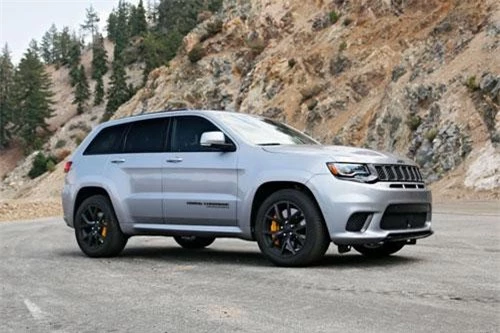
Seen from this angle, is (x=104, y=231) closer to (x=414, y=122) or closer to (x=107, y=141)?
(x=107, y=141)

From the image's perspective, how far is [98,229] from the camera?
957 centimetres

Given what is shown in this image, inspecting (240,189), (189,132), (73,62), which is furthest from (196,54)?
(73,62)

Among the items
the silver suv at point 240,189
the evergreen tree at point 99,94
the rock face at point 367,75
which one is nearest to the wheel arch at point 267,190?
the silver suv at point 240,189

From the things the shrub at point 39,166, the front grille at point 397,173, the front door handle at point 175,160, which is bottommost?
the shrub at point 39,166

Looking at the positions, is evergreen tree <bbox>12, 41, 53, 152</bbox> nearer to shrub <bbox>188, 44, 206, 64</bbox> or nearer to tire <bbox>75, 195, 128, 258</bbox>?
shrub <bbox>188, 44, 206, 64</bbox>

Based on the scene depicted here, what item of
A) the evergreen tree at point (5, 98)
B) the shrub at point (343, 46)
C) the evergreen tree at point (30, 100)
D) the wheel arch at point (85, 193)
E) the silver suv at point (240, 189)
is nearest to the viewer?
the silver suv at point (240, 189)

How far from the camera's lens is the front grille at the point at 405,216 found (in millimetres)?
7547

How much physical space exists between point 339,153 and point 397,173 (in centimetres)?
74

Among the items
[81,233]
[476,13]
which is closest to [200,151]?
[81,233]

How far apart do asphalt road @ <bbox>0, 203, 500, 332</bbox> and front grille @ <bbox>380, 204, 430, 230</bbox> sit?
0.46 m

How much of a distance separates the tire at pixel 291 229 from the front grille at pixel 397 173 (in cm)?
81

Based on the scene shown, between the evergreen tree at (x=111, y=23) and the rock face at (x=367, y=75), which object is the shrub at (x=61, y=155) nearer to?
the rock face at (x=367, y=75)

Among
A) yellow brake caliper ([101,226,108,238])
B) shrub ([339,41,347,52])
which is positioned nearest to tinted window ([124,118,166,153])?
yellow brake caliper ([101,226,108,238])

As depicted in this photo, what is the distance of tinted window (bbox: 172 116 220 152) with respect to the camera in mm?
8734
